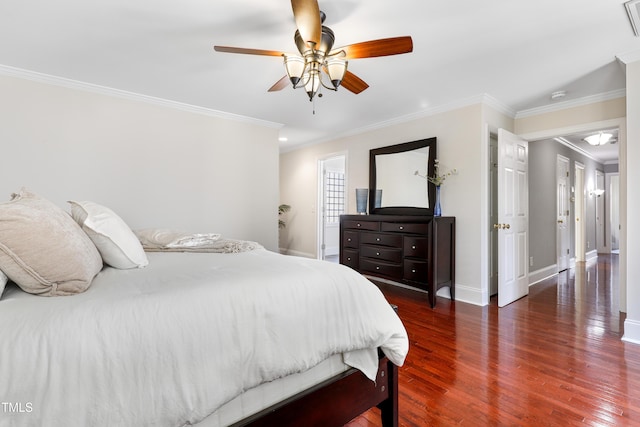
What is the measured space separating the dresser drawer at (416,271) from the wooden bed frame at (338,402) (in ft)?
6.94

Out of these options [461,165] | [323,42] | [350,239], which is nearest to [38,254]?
[323,42]

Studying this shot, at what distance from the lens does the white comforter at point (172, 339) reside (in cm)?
80

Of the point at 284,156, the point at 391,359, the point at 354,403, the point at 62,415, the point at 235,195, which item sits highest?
Result: the point at 284,156

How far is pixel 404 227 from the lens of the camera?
3664mm

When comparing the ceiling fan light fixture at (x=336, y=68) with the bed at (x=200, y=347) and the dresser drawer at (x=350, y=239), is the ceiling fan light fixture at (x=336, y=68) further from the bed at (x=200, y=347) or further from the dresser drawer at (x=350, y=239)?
the dresser drawer at (x=350, y=239)

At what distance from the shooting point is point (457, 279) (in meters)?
3.74

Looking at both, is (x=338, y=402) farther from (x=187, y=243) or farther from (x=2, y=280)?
(x=187, y=243)

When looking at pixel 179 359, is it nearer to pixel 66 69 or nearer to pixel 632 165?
pixel 66 69

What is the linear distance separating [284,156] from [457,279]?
14.1ft

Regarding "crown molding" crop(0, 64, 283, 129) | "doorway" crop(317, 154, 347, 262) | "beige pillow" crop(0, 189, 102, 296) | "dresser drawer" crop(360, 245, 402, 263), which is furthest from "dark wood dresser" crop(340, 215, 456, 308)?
"beige pillow" crop(0, 189, 102, 296)

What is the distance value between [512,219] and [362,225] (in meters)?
1.77

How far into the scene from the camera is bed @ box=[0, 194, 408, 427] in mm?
815

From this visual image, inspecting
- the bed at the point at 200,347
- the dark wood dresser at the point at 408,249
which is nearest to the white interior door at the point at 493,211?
the dark wood dresser at the point at 408,249

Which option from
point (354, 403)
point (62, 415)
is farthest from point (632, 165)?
point (62, 415)
